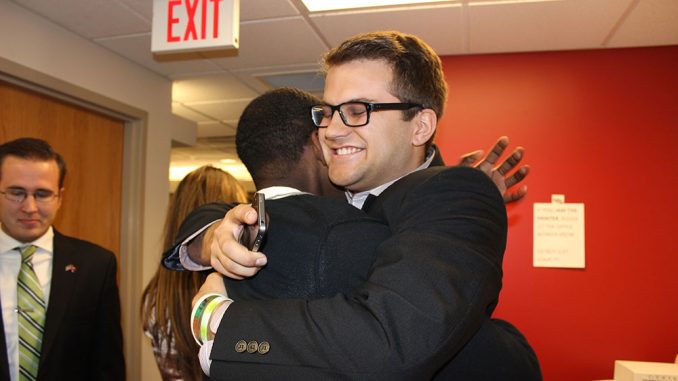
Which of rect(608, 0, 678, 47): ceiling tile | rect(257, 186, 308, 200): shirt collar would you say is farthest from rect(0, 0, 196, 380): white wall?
rect(608, 0, 678, 47): ceiling tile

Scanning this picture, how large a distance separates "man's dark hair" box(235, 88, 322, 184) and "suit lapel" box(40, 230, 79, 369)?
1435 millimetres

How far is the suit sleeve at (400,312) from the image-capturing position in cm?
67

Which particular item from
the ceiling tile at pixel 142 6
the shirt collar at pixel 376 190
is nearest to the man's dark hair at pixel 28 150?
the ceiling tile at pixel 142 6

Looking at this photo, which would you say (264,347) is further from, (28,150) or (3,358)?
(28,150)

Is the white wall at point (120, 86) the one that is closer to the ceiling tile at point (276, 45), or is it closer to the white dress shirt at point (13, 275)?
the ceiling tile at point (276, 45)

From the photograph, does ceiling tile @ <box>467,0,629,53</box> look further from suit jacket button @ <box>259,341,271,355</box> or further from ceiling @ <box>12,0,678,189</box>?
suit jacket button @ <box>259,341,271,355</box>

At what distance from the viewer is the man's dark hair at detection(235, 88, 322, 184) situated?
1.14 meters

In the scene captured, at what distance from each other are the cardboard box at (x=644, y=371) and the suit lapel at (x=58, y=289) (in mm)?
2632

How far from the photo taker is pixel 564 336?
10.2ft

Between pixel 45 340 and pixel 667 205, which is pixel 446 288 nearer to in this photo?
pixel 45 340

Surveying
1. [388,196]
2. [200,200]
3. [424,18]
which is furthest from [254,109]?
[424,18]

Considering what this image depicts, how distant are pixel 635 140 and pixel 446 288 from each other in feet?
9.76

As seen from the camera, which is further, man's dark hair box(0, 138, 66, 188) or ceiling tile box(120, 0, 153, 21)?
ceiling tile box(120, 0, 153, 21)

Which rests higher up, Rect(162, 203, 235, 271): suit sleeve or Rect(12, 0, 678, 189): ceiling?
Rect(12, 0, 678, 189): ceiling
